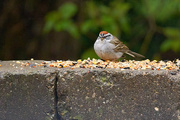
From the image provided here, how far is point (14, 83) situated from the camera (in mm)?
2809

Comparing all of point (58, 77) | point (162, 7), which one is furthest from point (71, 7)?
point (58, 77)

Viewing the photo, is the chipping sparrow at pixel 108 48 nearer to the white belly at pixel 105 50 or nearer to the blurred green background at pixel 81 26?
the white belly at pixel 105 50

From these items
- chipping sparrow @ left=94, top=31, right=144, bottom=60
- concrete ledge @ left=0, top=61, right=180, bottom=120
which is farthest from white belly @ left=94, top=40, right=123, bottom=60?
concrete ledge @ left=0, top=61, right=180, bottom=120

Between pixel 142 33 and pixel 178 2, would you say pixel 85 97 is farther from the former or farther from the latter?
pixel 142 33

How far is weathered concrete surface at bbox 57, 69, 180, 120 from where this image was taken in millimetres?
2783

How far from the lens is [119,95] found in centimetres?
280

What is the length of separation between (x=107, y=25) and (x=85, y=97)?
8.86ft

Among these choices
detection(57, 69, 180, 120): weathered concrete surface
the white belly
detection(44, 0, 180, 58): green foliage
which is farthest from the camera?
detection(44, 0, 180, 58): green foliage

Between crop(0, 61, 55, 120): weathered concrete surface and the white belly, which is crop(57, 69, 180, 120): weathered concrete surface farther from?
the white belly

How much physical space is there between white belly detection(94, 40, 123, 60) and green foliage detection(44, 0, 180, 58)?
4.30 feet

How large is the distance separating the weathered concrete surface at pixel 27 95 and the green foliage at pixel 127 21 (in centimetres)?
255

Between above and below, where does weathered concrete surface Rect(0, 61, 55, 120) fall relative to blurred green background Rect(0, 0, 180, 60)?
below

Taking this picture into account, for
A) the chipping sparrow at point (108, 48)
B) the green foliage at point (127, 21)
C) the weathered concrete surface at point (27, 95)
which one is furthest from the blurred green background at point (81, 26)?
the weathered concrete surface at point (27, 95)

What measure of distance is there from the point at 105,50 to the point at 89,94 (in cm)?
125
